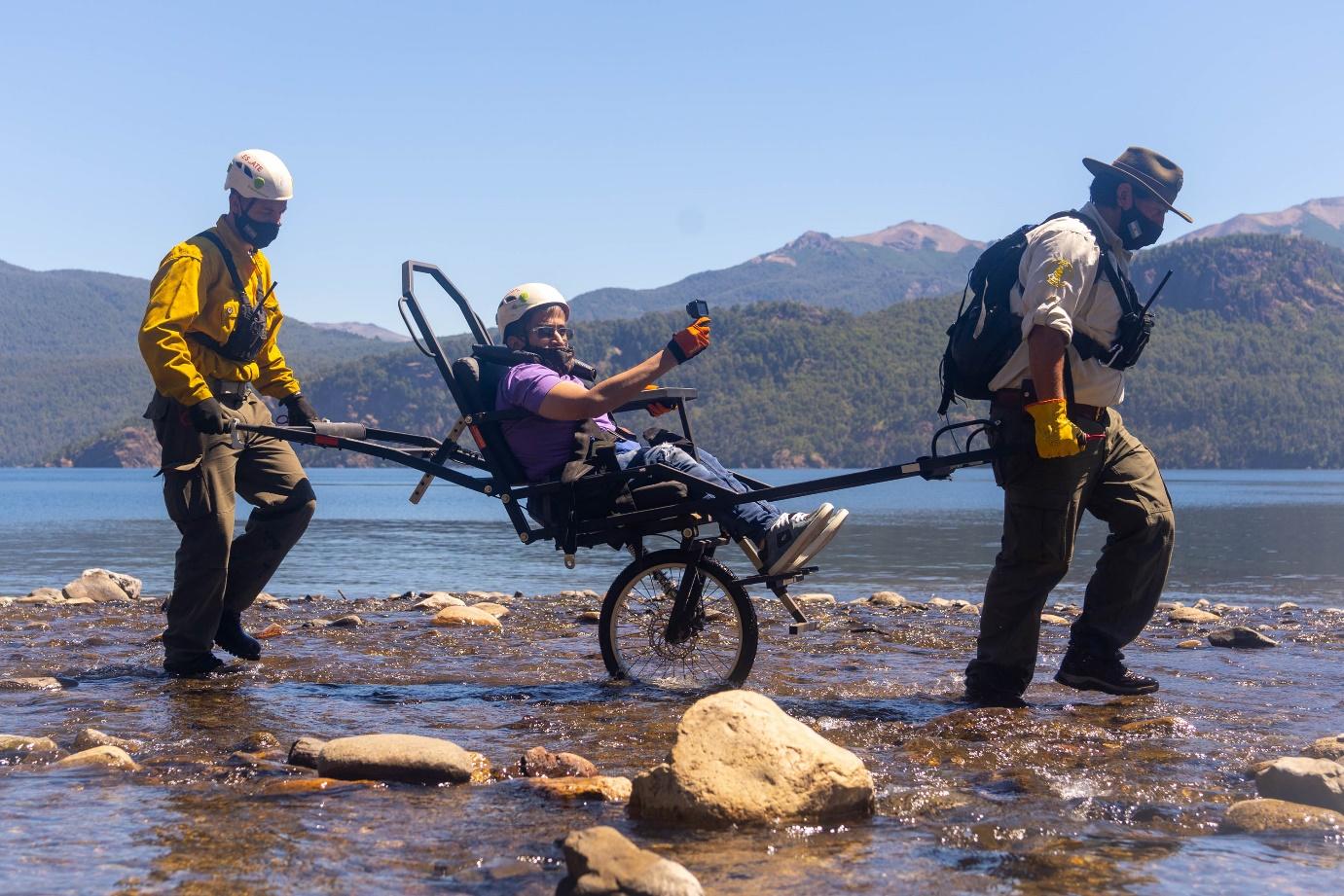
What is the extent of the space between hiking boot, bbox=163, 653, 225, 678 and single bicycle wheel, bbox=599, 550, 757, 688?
2267 millimetres

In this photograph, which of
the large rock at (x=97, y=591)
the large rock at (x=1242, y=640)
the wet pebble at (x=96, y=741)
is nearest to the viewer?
the wet pebble at (x=96, y=741)

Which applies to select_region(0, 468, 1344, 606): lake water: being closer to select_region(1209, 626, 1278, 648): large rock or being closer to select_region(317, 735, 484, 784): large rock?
select_region(1209, 626, 1278, 648): large rock

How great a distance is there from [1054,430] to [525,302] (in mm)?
2973

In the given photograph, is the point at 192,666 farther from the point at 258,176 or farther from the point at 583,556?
the point at 583,556

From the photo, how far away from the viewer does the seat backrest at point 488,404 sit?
746cm

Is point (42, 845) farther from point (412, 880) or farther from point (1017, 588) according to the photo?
point (1017, 588)

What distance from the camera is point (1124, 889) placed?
4000mm

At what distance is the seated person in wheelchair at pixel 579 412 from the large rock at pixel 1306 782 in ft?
7.61

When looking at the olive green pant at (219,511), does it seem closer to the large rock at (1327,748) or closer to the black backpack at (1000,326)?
the black backpack at (1000,326)

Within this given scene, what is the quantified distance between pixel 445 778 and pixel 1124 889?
8.39 ft

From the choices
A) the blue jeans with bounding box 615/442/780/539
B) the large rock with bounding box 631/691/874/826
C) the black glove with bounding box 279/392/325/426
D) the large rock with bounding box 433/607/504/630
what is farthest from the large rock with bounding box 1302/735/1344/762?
the large rock with bounding box 433/607/504/630

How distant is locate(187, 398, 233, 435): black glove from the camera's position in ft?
23.9

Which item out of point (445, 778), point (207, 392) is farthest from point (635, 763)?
point (207, 392)

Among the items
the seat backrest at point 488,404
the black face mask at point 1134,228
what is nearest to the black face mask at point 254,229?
the seat backrest at point 488,404
